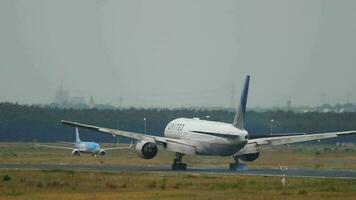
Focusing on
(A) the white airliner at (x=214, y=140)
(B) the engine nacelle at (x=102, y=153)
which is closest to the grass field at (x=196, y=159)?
(B) the engine nacelle at (x=102, y=153)

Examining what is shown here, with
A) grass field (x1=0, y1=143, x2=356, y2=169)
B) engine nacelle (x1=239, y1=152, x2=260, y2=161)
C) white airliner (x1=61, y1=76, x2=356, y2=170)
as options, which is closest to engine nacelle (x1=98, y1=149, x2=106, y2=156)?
grass field (x1=0, y1=143, x2=356, y2=169)

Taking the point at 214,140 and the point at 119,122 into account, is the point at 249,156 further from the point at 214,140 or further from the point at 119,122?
the point at 119,122

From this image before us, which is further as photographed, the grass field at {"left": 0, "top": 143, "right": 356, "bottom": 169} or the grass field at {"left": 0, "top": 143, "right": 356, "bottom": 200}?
the grass field at {"left": 0, "top": 143, "right": 356, "bottom": 169}

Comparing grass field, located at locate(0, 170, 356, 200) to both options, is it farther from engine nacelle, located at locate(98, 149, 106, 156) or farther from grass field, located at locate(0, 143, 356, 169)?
engine nacelle, located at locate(98, 149, 106, 156)

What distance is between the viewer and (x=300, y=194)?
62438 mm

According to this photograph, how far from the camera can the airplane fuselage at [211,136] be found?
295 feet

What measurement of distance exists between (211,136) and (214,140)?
2.21 feet

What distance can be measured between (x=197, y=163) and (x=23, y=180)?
34.3 m

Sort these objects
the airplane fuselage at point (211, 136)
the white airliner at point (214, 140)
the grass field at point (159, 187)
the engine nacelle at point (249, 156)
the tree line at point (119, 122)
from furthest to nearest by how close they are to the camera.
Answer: the tree line at point (119, 122)
the engine nacelle at point (249, 156)
the white airliner at point (214, 140)
the airplane fuselage at point (211, 136)
the grass field at point (159, 187)

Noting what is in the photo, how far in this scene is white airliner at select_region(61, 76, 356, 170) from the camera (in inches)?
3568

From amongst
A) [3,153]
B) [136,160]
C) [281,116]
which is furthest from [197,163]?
[281,116]

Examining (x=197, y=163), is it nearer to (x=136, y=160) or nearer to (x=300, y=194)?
(x=136, y=160)

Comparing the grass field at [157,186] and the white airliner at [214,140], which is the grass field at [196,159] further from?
the grass field at [157,186]

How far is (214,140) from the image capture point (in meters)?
91.9
